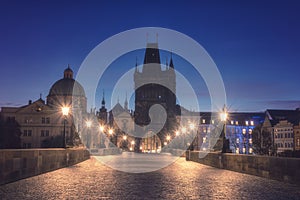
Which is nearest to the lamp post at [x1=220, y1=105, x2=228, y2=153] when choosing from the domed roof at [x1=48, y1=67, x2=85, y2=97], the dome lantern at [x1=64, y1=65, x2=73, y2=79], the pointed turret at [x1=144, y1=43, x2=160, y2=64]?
the domed roof at [x1=48, y1=67, x2=85, y2=97]

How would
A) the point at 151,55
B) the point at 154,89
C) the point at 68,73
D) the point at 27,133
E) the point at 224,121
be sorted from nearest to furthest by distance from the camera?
the point at 224,121, the point at 27,133, the point at 68,73, the point at 154,89, the point at 151,55

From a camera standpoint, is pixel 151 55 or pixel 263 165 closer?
pixel 263 165

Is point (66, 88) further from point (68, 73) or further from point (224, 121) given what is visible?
point (224, 121)

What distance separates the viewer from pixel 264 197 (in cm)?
1092

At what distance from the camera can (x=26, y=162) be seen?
54.4ft

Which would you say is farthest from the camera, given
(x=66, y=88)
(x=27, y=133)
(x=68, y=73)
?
(x=68, y=73)

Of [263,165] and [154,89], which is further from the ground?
[154,89]

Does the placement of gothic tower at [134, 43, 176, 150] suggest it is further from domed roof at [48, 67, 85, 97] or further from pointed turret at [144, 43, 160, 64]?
domed roof at [48, 67, 85, 97]

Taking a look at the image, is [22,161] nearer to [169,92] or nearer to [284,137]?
[284,137]

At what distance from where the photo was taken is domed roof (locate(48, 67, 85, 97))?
125 meters

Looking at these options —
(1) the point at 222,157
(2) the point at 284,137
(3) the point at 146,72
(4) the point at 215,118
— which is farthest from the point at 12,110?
(1) the point at 222,157

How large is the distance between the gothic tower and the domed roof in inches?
840

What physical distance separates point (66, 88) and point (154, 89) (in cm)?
3147

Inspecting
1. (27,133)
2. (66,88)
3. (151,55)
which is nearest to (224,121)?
(27,133)
